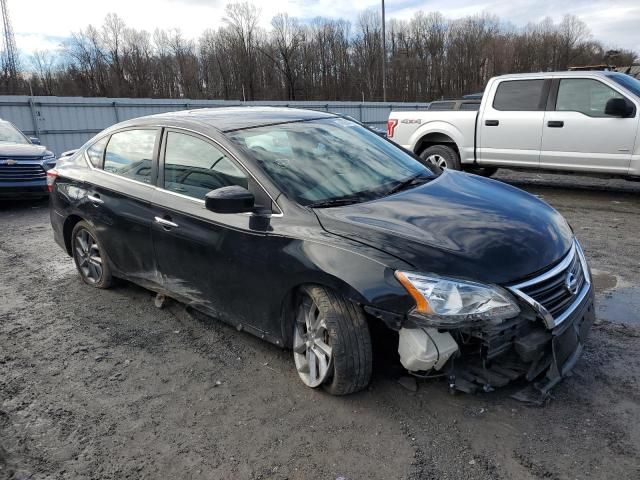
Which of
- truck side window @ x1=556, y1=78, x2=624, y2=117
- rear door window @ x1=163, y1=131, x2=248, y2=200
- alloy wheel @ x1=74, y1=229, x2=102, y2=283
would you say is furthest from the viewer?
truck side window @ x1=556, y1=78, x2=624, y2=117

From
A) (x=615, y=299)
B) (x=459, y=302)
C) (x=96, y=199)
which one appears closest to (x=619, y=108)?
(x=615, y=299)

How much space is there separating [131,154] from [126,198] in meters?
0.44

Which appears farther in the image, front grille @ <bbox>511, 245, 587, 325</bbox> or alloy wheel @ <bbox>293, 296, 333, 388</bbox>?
alloy wheel @ <bbox>293, 296, 333, 388</bbox>

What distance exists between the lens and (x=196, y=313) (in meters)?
4.31

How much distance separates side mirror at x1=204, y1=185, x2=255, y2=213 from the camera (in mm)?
3057

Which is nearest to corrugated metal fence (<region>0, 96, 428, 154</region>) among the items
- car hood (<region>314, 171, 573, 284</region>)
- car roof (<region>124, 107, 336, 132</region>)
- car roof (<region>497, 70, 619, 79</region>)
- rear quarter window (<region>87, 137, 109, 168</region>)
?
car roof (<region>497, 70, 619, 79</region>)

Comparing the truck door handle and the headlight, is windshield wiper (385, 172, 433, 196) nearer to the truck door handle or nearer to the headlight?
the headlight

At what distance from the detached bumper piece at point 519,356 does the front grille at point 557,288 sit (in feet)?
0.24

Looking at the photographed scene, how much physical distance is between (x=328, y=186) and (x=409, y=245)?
0.88 metres

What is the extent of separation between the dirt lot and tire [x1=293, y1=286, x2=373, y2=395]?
137mm

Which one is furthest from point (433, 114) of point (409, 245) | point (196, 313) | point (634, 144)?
point (409, 245)

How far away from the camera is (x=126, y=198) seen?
414 centimetres

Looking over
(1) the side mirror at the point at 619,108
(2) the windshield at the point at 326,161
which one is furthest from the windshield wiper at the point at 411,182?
(1) the side mirror at the point at 619,108

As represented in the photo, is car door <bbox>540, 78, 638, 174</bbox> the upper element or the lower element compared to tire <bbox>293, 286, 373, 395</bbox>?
upper
